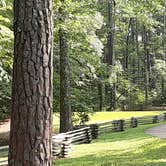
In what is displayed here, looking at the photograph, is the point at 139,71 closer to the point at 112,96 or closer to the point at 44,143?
the point at 112,96

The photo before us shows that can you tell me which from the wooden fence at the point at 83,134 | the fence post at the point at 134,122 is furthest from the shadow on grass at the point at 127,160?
the fence post at the point at 134,122

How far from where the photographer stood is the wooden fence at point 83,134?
15.0 metres

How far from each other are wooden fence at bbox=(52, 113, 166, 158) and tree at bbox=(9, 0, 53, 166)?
10003 mm

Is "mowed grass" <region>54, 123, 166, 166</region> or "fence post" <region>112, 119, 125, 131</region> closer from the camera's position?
"mowed grass" <region>54, 123, 166, 166</region>

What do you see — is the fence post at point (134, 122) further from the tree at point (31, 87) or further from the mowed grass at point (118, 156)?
the tree at point (31, 87)

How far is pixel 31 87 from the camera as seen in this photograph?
15.9 feet

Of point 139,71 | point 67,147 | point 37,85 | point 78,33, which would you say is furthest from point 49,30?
point 139,71

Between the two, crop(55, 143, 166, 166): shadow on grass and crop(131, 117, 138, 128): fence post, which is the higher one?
crop(55, 143, 166, 166): shadow on grass

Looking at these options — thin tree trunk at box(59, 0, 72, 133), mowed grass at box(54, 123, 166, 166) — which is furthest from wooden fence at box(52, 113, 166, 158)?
thin tree trunk at box(59, 0, 72, 133)

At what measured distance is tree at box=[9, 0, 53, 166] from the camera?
4785 mm

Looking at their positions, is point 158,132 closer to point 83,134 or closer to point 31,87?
point 83,134

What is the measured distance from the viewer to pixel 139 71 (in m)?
72.8

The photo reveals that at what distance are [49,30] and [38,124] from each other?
3.47ft

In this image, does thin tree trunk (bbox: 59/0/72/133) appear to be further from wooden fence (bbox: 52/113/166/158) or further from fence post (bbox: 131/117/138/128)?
fence post (bbox: 131/117/138/128)
